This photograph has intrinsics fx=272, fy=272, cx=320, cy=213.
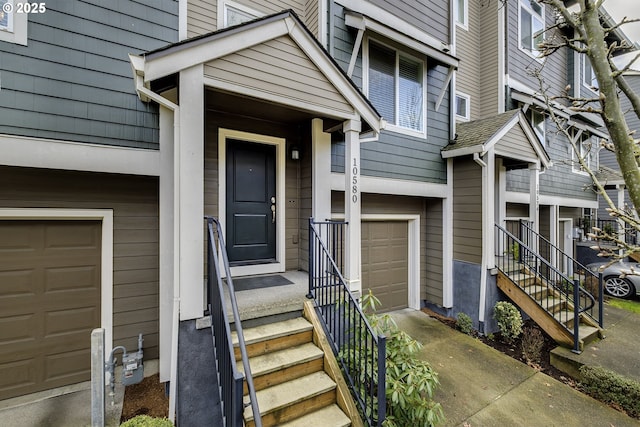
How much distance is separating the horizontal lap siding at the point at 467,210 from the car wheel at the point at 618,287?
16.1 feet

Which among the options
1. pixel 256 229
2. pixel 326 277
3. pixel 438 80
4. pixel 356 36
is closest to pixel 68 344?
pixel 256 229

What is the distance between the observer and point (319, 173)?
4.25 meters

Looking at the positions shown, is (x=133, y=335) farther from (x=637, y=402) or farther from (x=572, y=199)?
(x=572, y=199)

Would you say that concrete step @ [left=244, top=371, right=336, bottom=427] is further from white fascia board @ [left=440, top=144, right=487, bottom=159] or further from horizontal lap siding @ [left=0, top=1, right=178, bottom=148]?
white fascia board @ [left=440, top=144, right=487, bottom=159]

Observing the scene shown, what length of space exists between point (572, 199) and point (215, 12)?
11423mm

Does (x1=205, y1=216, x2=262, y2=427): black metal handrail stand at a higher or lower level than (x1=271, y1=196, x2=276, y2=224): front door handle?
lower

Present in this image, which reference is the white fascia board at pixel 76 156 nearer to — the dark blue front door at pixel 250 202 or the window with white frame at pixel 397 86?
the dark blue front door at pixel 250 202

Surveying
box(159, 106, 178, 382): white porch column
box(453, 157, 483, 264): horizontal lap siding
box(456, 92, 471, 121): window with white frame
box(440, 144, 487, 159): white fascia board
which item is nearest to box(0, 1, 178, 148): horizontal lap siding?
box(159, 106, 178, 382): white porch column

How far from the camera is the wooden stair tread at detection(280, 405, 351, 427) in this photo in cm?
235

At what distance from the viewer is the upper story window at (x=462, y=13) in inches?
289

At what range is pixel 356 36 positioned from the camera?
4879mm

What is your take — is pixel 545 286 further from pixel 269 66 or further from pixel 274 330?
pixel 269 66

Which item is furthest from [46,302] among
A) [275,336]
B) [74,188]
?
[275,336]

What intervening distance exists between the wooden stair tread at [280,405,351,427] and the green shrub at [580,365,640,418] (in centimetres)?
347
